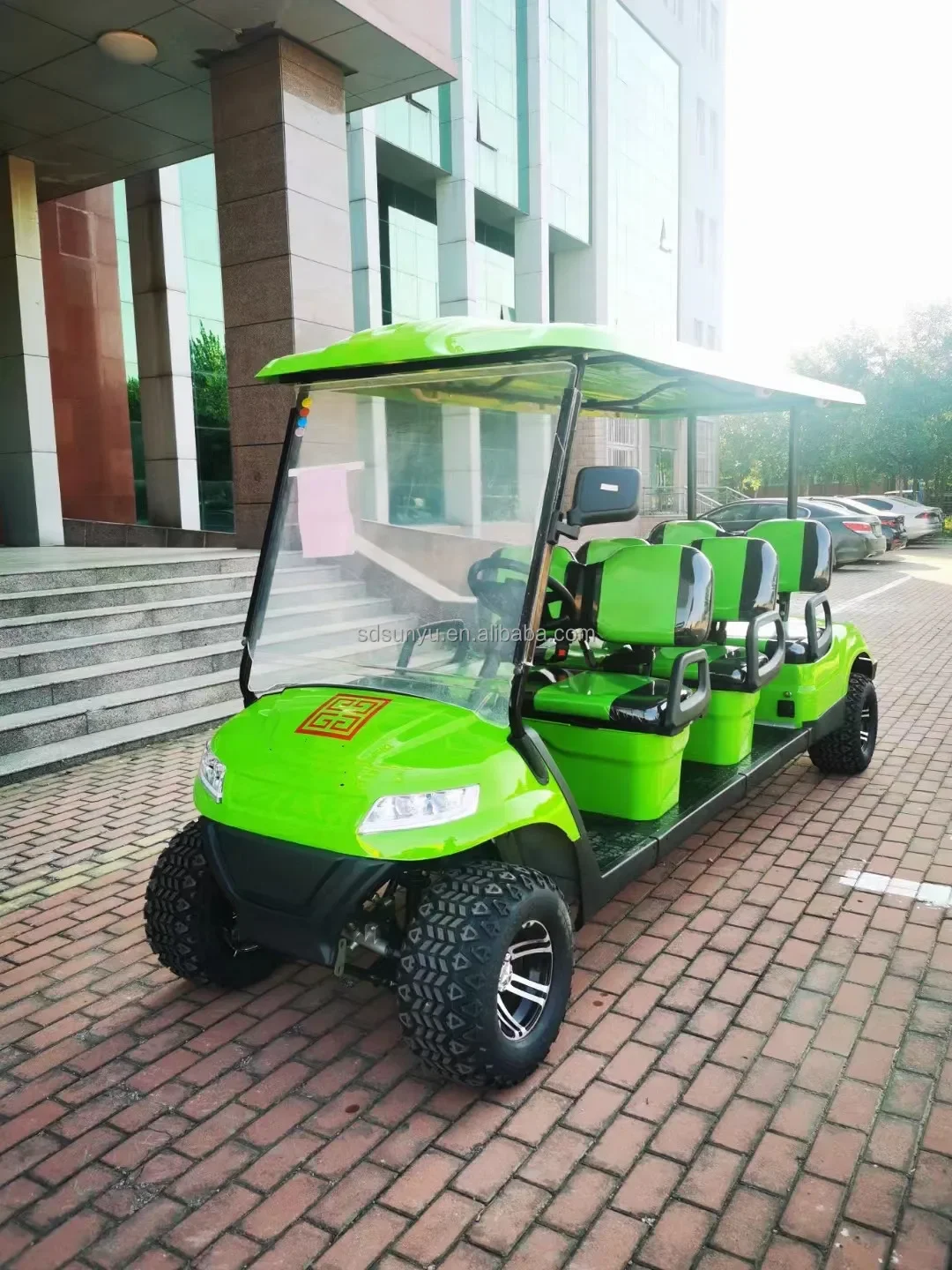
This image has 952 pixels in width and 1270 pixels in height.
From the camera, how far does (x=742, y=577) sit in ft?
15.5

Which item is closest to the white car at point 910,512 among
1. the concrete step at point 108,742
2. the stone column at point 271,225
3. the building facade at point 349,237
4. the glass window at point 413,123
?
the building facade at point 349,237

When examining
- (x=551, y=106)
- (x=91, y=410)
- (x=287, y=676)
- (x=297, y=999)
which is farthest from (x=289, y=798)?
(x=551, y=106)

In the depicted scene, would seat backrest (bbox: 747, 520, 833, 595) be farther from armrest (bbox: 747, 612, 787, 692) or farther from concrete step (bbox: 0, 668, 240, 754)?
concrete step (bbox: 0, 668, 240, 754)

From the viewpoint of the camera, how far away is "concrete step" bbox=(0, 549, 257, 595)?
698 centimetres

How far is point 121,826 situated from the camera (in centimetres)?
475

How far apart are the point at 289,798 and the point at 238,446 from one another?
7.35 metres

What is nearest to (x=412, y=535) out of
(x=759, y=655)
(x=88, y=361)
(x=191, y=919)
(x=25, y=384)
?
(x=191, y=919)

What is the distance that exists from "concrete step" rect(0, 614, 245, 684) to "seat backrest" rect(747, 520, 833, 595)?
4195 mm

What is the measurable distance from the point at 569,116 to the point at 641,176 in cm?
482

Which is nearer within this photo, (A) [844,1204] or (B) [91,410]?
(A) [844,1204]

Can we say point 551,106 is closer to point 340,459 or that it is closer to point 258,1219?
point 340,459

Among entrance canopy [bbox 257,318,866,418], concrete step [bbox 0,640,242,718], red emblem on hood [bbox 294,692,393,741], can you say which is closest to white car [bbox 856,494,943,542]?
concrete step [bbox 0,640,242,718]

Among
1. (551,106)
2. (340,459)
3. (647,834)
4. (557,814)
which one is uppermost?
(551,106)

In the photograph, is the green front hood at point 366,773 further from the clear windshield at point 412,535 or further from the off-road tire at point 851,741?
the off-road tire at point 851,741
